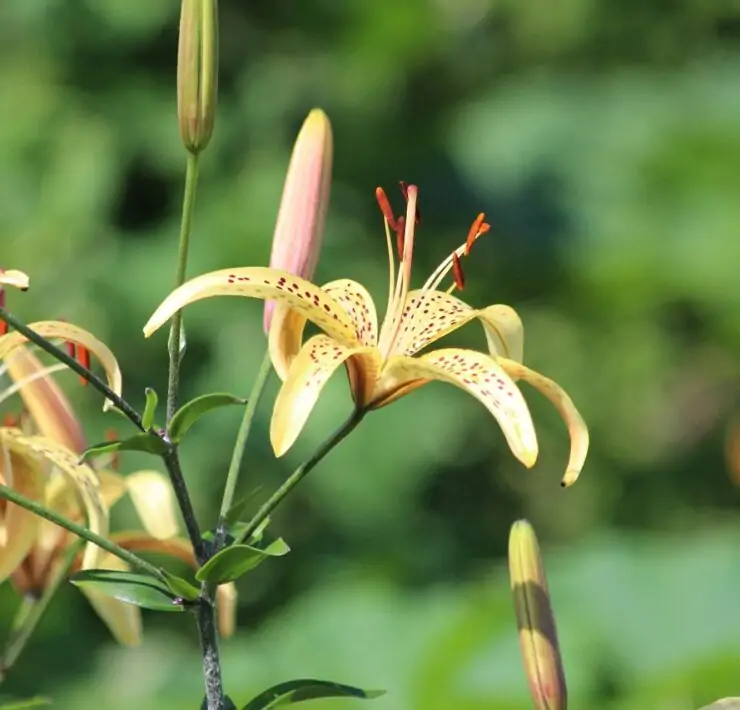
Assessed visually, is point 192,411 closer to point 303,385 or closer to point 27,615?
point 303,385

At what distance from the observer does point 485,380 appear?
0.70m

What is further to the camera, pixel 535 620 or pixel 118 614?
pixel 118 614

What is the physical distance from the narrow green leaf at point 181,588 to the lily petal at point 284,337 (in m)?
0.11

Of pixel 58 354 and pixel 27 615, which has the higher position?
pixel 58 354

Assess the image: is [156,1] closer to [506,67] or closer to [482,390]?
[506,67]

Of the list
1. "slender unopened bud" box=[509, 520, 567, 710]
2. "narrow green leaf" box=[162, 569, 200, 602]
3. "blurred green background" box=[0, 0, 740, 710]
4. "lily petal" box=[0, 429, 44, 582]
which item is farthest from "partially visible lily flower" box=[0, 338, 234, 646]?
"blurred green background" box=[0, 0, 740, 710]

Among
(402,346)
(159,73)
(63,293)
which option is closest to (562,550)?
(63,293)

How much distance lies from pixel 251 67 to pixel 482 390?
193 cm

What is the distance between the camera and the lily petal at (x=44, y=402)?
838 mm

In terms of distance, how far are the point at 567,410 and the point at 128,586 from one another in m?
0.22

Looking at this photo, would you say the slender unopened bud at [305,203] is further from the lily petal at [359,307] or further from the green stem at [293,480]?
the green stem at [293,480]

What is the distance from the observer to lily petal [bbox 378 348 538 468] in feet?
2.23

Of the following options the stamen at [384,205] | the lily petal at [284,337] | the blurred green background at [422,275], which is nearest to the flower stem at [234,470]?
the lily petal at [284,337]

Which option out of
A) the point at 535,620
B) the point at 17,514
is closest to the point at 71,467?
the point at 17,514
